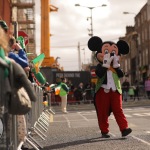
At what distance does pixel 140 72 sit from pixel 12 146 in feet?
215

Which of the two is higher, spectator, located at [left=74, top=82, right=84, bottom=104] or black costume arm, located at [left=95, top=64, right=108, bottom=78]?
black costume arm, located at [left=95, top=64, right=108, bottom=78]

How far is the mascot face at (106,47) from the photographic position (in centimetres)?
962

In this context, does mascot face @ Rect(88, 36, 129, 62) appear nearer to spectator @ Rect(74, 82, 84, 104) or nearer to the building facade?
spectator @ Rect(74, 82, 84, 104)

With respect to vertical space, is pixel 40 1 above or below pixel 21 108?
above

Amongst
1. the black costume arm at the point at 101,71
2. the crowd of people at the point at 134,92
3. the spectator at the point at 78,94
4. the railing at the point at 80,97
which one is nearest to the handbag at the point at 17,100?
the black costume arm at the point at 101,71

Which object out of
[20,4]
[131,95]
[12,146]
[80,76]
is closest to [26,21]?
[20,4]

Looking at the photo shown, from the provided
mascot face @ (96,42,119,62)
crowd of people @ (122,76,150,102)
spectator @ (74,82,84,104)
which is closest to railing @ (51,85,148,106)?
spectator @ (74,82,84,104)

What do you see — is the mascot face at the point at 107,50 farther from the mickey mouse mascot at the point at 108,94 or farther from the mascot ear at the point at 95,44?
the mascot ear at the point at 95,44

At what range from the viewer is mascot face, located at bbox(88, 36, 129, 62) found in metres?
9.62

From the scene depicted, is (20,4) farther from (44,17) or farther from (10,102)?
(10,102)

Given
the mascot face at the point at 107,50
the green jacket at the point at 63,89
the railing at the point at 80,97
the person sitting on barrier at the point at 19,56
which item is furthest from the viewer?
the railing at the point at 80,97

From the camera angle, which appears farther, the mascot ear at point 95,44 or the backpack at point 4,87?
the mascot ear at point 95,44

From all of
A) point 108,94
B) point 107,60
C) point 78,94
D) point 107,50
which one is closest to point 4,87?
point 108,94

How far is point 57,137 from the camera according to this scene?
9422mm
